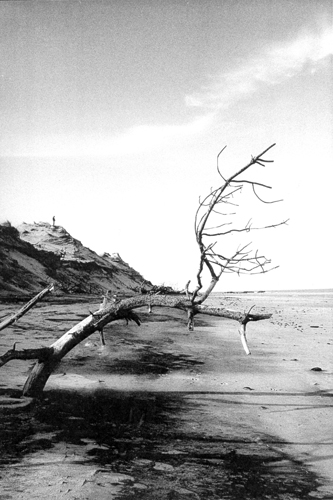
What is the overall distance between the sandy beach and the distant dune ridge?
632 inches

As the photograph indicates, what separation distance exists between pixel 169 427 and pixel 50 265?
126 feet

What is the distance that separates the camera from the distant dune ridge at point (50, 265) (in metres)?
32.6

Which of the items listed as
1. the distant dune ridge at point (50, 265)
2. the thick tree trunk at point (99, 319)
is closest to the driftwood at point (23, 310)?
the thick tree trunk at point (99, 319)

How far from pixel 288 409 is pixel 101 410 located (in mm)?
3201

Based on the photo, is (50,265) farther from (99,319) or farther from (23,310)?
(99,319)

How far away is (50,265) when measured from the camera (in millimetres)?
41375

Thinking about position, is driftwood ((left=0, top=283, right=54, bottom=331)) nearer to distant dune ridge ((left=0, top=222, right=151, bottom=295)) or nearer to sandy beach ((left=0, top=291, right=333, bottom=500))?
sandy beach ((left=0, top=291, right=333, bottom=500))

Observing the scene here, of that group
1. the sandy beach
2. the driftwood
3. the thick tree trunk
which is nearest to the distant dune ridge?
the sandy beach

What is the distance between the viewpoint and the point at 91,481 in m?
3.56

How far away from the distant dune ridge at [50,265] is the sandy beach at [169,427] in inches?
632

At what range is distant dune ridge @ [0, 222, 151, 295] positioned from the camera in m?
32.6

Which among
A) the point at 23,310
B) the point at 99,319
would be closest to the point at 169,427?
the point at 99,319

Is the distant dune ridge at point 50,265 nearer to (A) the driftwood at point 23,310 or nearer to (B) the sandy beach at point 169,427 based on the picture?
(B) the sandy beach at point 169,427

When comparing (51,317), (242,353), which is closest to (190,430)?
(242,353)
